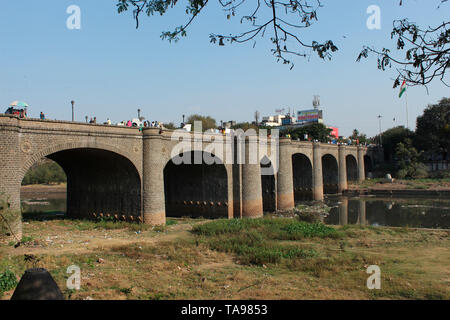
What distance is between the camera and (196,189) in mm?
29953

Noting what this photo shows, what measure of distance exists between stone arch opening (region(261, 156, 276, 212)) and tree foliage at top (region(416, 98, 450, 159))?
134ft

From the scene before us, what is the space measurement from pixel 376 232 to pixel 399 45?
51.3 feet

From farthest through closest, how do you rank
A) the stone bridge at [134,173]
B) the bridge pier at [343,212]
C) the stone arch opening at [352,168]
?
the stone arch opening at [352,168] → the bridge pier at [343,212] → the stone bridge at [134,173]

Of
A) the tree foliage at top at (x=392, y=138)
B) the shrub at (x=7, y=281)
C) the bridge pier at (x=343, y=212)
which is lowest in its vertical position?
the bridge pier at (x=343, y=212)

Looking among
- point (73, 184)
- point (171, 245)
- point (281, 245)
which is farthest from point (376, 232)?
point (73, 184)

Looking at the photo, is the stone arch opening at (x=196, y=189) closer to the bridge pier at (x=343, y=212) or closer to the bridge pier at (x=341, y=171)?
the bridge pier at (x=343, y=212)

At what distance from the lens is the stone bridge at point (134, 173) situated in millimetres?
16891

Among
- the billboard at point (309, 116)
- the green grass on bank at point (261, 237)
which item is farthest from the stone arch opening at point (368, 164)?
the green grass on bank at point (261, 237)

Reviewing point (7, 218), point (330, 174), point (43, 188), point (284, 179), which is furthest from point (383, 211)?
point (43, 188)

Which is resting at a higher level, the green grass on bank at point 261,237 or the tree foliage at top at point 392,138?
the tree foliage at top at point 392,138

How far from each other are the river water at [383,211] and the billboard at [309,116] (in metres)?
62.4

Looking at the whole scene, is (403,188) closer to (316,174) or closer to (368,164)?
(316,174)

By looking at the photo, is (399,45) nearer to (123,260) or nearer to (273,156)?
(123,260)
